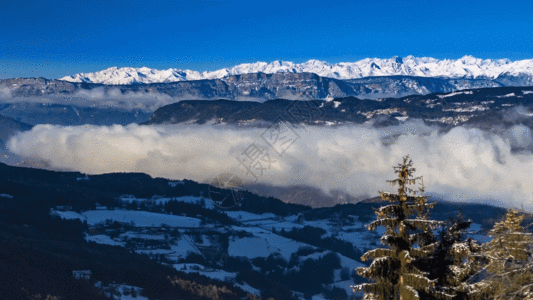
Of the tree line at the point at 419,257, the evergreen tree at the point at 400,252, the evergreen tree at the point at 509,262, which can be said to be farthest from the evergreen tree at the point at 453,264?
the evergreen tree at the point at 400,252

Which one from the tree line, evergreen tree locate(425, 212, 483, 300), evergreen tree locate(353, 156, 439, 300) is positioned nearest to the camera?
the tree line

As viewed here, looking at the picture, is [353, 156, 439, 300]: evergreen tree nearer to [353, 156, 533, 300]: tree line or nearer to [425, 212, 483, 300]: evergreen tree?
[353, 156, 533, 300]: tree line

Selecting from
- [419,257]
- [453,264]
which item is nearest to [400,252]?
[419,257]

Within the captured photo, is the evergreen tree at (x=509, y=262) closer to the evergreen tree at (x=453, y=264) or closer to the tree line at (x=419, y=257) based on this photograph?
the tree line at (x=419, y=257)

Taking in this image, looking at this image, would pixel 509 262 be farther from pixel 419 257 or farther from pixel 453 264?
pixel 419 257

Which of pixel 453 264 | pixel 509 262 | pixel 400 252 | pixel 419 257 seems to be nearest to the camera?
pixel 400 252

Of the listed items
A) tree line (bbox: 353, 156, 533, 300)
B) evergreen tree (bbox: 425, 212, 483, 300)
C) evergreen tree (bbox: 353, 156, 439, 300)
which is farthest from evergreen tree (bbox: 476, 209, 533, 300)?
evergreen tree (bbox: 353, 156, 439, 300)
